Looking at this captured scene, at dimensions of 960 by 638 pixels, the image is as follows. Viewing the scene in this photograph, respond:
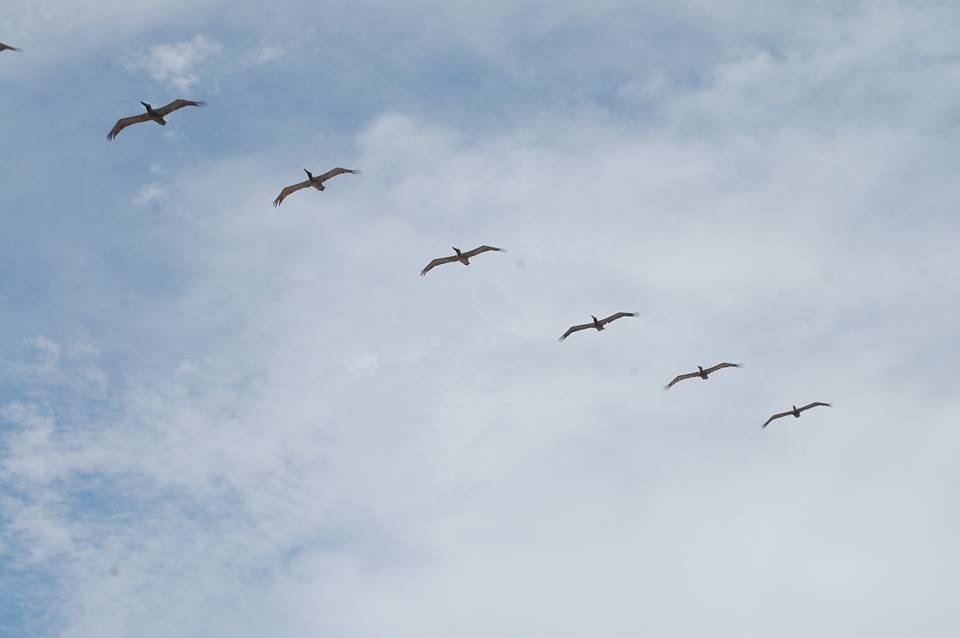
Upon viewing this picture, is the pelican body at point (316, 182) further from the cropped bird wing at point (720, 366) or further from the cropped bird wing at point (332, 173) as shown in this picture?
the cropped bird wing at point (720, 366)

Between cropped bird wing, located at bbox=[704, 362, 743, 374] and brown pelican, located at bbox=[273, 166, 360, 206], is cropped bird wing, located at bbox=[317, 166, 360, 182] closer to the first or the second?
brown pelican, located at bbox=[273, 166, 360, 206]

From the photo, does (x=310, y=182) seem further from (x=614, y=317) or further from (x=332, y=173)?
(x=614, y=317)

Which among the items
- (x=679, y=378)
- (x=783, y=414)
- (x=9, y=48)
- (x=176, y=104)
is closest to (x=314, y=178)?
(x=176, y=104)

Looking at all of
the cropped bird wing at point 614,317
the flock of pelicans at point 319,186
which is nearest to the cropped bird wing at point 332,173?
the flock of pelicans at point 319,186

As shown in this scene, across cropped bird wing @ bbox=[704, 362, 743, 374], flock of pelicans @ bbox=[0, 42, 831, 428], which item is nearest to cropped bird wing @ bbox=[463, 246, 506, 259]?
flock of pelicans @ bbox=[0, 42, 831, 428]

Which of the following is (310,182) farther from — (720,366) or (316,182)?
(720,366)

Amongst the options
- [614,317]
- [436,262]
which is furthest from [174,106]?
[614,317]

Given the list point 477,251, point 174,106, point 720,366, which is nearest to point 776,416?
point 720,366

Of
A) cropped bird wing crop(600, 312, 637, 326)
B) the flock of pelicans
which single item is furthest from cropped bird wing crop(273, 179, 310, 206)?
cropped bird wing crop(600, 312, 637, 326)

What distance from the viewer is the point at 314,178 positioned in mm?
80250

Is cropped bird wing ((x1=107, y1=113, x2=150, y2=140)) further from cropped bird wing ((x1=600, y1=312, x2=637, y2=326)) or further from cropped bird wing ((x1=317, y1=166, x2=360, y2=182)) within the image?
cropped bird wing ((x1=600, y1=312, x2=637, y2=326))

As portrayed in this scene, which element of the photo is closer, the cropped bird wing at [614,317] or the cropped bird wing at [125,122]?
the cropped bird wing at [125,122]

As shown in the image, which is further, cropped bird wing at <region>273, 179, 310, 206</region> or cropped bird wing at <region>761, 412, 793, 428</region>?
cropped bird wing at <region>761, 412, 793, 428</region>

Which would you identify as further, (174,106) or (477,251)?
(477,251)
